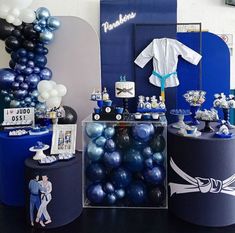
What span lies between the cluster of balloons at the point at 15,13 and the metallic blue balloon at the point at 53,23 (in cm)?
14

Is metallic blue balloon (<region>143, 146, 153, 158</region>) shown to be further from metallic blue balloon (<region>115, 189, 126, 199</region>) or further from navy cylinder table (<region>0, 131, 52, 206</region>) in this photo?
navy cylinder table (<region>0, 131, 52, 206</region>)

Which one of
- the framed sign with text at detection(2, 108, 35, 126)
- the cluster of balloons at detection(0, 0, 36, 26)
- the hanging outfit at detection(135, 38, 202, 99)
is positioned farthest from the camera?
the hanging outfit at detection(135, 38, 202, 99)

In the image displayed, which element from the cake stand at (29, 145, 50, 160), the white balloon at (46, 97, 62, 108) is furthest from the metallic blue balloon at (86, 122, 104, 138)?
the white balloon at (46, 97, 62, 108)

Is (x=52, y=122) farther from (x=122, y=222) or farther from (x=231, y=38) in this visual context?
(x=231, y=38)

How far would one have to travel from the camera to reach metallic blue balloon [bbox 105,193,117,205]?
84.1 inches

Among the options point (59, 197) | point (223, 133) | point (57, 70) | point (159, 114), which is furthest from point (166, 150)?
point (57, 70)

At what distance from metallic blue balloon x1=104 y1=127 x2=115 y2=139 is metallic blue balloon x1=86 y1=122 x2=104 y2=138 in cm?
3

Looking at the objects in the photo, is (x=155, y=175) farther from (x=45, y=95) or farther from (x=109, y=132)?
(x=45, y=95)

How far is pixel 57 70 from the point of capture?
112 inches

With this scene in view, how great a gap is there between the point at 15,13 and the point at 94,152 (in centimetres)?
149

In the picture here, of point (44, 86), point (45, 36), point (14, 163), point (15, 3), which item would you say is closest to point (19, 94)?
point (44, 86)

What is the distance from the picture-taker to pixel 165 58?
2.76m

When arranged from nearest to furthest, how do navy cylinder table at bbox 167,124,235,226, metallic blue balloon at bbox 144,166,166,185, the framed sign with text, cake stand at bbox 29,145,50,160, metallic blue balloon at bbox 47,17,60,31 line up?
navy cylinder table at bbox 167,124,235,226 → cake stand at bbox 29,145,50,160 → metallic blue balloon at bbox 144,166,166,185 → the framed sign with text → metallic blue balloon at bbox 47,17,60,31

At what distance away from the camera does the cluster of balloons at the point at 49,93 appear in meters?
2.49
